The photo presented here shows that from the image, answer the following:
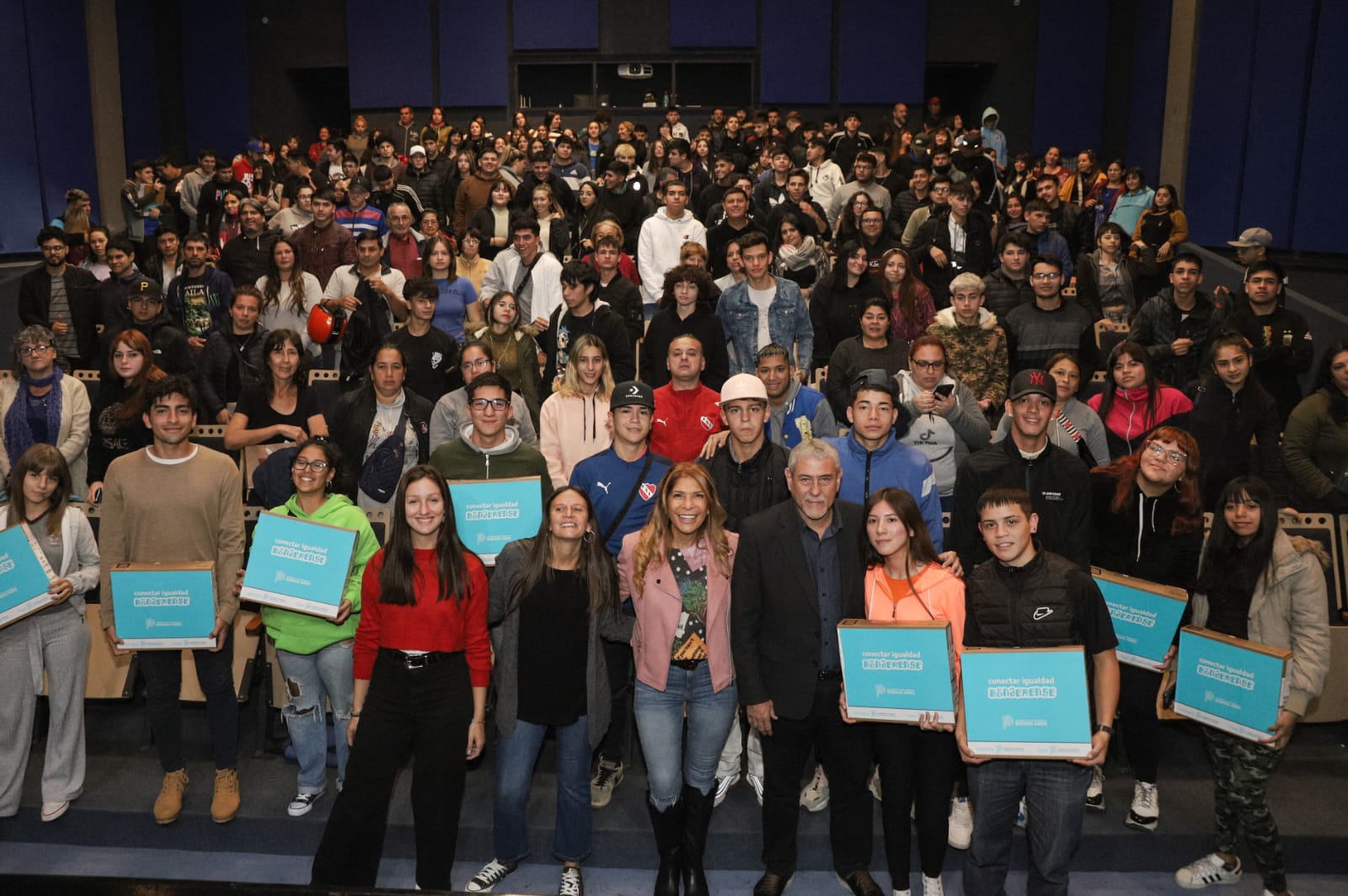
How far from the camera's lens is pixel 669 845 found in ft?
15.3

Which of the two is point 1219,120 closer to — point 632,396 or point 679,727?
point 632,396

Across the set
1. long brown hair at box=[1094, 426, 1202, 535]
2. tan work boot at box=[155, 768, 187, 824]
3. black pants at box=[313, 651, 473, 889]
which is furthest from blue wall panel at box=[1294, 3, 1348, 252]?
tan work boot at box=[155, 768, 187, 824]

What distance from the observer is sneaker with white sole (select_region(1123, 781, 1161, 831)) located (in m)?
5.08

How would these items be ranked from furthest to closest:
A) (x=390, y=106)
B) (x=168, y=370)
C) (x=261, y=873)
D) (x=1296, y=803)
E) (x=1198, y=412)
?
1. (x=390, y=106)
2. (x=168, y=370)
3. (x=1198, y=412)
4. (x=1296, y=803)
5. (x=261, y=873)

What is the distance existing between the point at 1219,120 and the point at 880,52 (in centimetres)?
694

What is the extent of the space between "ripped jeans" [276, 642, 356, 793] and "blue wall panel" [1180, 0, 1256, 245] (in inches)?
522

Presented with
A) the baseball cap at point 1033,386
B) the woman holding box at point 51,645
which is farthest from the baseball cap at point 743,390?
the woman holding box at point 51,645

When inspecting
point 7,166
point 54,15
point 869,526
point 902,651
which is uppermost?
point 54,15

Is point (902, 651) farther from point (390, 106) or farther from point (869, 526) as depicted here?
point (390, 106)

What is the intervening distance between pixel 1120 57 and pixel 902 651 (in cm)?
1879

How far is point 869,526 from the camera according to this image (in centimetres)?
434

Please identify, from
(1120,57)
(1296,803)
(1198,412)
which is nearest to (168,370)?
(1198,412)

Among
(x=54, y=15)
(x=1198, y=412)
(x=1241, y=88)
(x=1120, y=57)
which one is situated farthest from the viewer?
(x=1120, y=57)

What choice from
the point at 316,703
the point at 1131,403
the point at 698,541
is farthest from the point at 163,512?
the point at 1131,403
